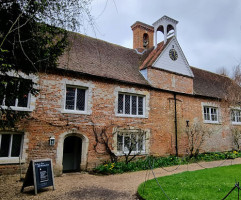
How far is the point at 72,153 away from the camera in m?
11.9

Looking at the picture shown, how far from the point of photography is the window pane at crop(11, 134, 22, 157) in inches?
341

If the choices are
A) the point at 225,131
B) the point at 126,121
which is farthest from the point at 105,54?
the point at 225,131

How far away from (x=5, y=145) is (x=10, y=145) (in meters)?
0.22

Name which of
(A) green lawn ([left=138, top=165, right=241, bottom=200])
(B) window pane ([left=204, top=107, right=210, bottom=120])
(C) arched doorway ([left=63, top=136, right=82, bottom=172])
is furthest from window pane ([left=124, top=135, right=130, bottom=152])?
(B) window pane ([left=204, top=107, right=210, bottom=120])

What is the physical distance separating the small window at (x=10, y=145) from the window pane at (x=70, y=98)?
→ 8.74 feet

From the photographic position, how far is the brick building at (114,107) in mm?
9164

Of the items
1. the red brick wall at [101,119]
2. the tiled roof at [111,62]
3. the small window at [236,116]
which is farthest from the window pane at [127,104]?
the small window at [236,116]

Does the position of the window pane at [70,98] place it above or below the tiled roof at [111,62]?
below

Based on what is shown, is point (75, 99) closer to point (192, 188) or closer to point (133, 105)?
point (133, 105)

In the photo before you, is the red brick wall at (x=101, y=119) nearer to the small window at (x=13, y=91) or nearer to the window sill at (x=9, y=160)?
the window sill at (x=9, y=160)

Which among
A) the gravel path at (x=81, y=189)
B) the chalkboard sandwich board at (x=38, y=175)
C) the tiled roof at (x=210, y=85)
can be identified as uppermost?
the tiled roof at (x=210, y=85)

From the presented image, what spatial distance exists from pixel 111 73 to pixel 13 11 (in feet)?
26.3

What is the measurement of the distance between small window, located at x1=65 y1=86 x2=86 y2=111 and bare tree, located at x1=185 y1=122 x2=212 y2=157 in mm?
8268

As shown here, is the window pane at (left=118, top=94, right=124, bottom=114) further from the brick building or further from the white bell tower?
the white bell tower
